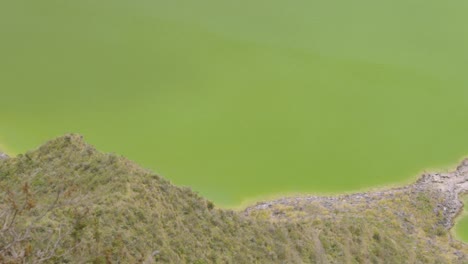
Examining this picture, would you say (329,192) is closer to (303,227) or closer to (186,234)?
(303,227)

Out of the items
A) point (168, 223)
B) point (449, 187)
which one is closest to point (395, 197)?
point (449, 187)

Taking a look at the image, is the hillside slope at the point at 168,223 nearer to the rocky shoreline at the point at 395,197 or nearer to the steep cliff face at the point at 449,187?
the rocky shoreline at the point at 395,197

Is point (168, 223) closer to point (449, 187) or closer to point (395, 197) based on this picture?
point (395, 197)

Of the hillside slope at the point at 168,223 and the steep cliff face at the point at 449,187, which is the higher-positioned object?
the steep cliff face at the point at 449,187

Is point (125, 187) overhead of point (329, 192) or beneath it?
beneath

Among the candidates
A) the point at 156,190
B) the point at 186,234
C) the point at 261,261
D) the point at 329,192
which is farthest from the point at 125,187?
the point at 329,192

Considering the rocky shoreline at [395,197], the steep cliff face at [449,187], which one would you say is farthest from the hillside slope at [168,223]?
the steep cliff face at [449,187]
